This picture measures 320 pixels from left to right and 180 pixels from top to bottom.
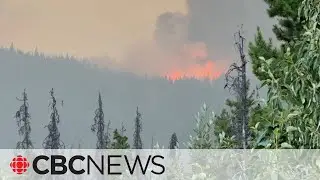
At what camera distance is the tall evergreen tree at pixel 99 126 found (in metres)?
5.51

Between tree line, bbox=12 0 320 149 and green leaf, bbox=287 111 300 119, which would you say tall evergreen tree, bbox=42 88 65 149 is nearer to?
tree line, bbox=12 0 320 149

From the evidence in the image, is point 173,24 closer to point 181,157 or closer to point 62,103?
point 62,103

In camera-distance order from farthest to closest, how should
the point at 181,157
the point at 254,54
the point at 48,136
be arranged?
1. the point at 48,136
2. the point at 254,54
3. the point at 181,157

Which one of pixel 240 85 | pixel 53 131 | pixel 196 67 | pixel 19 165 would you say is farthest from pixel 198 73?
pixel 19 165

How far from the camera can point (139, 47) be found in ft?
18.1

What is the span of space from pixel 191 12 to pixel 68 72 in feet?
4.27

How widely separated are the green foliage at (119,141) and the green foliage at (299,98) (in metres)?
3.85

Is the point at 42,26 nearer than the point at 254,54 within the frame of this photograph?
No

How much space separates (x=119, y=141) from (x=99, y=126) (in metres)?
0.36

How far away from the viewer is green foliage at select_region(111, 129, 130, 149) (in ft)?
17.4

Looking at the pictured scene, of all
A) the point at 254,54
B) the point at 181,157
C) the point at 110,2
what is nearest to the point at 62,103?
the point at 110,2

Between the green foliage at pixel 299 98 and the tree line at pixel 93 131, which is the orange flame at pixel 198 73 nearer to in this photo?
the tree line at pixel 93 131

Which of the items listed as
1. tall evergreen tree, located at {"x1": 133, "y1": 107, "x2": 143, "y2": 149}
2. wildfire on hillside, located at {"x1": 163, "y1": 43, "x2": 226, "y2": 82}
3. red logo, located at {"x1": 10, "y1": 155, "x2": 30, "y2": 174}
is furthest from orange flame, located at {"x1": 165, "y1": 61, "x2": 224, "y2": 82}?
red logo, located at {"x1": 10, "y1": 155, "x2": 30, "y2": 174}

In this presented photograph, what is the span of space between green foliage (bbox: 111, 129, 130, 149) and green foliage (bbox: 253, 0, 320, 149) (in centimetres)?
385
